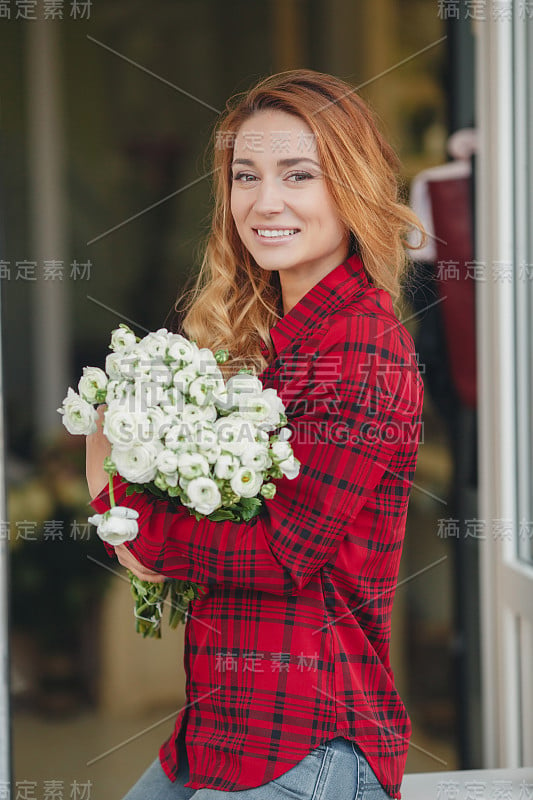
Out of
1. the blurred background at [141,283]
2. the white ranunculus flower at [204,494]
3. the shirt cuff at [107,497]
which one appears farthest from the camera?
the blurred background at [141,283]

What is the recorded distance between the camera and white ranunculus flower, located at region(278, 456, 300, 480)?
3.62 ft

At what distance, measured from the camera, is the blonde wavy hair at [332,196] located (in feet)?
3.98

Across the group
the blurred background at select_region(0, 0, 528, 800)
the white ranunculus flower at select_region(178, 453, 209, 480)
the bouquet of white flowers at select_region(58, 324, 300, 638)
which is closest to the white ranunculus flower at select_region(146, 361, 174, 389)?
the bouquet of white flowers at select_region(58, 324, 300, 638)

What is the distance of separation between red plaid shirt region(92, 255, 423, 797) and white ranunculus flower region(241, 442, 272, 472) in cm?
5

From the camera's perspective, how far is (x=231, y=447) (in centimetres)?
111

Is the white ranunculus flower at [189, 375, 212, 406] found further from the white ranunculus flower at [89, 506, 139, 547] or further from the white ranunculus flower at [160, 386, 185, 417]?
the white ranunculus flower at [89, 506, 139, 547]

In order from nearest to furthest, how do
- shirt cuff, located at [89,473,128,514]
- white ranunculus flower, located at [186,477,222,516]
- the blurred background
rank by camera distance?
white ranunculus flower, located at [186,477,222,516], shirt cuff, located at [89,473,128,514], the blurred background

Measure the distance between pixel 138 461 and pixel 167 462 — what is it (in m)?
0.04

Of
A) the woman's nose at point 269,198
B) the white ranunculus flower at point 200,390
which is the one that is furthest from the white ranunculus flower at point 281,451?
the woman's nose at point 269,198

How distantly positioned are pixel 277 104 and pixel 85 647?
7.68 feet

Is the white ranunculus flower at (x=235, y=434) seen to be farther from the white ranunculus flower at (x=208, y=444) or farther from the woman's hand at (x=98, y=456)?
the woman's hand at (x=98, y=456)

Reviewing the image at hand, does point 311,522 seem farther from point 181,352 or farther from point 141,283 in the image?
point 141,283

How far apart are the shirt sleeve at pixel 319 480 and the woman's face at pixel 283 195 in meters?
0.14

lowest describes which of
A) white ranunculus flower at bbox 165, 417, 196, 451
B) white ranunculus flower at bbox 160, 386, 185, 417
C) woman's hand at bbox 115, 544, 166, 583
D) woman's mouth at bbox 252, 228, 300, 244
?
woman's hand at bbox 115, 544, 166, 583
